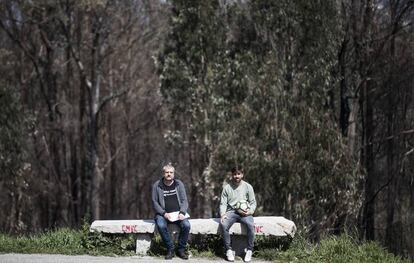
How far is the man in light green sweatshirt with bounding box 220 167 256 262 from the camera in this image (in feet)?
33.6

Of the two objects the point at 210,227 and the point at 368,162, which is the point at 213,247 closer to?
the point at 210,227

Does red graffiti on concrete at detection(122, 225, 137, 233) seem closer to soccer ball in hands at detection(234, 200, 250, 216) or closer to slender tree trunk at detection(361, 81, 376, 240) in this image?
soccer ball in hands at detection(234, 200, 250, 216)

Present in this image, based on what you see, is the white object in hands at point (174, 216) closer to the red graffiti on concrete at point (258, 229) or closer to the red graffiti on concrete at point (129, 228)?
the red graffiti on concrete at point (129, 228)

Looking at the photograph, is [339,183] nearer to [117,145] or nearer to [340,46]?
[340,46]

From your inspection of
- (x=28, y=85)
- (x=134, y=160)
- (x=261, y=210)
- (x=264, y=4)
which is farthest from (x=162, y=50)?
(x=134, y=160)

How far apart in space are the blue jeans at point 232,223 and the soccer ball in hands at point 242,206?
10cm

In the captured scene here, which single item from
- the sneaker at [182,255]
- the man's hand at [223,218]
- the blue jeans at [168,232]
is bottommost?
the sneaker at [182,255]

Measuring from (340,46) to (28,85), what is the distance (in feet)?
66.9

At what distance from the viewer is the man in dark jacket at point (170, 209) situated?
10336 mm

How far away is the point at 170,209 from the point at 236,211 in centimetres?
106

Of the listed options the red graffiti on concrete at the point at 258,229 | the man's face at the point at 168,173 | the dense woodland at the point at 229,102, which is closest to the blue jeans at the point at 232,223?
the red graffiti on concrete at the point at 258,229

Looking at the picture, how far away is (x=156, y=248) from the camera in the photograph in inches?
430

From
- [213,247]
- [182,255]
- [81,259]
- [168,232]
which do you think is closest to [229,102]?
[213,247]

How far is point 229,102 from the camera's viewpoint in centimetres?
2519
